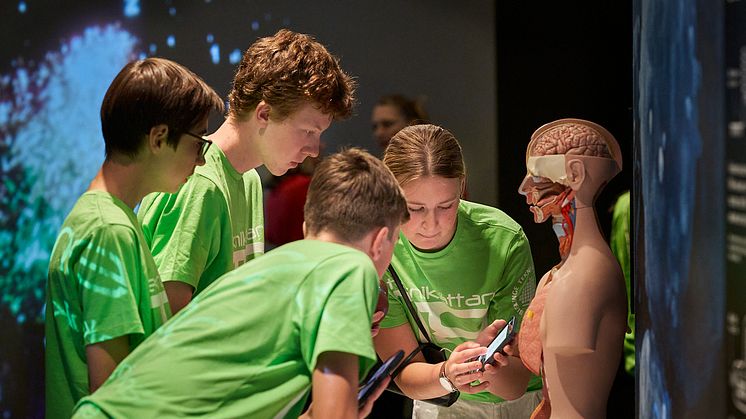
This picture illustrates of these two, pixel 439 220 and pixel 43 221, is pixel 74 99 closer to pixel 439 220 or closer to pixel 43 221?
pixel 43 221

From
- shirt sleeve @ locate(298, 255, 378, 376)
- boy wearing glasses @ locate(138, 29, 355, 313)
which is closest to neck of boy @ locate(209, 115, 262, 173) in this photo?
Answer: boy wearing glasses @ locate(138, 29, 355, 313)

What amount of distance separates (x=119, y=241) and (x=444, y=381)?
1.01 m

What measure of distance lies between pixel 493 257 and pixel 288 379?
110 cm

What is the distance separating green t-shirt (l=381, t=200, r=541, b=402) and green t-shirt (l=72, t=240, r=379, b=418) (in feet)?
3.24

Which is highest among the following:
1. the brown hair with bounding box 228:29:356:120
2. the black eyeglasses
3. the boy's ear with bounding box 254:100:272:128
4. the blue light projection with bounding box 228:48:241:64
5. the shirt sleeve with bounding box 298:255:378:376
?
the blue light projection with bounding box 228:48:241:64

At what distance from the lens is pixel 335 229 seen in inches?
77.9

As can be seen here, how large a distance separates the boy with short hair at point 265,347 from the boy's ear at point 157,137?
1.50 feet

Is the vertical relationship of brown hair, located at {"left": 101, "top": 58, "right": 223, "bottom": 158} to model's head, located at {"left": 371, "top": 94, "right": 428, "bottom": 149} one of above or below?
above

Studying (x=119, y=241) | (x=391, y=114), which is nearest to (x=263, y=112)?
(x=119, y=241)

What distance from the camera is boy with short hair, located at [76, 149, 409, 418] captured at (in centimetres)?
180

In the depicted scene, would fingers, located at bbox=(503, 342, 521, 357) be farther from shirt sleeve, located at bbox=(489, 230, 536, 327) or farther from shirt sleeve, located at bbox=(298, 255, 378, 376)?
shirt sleeve, located at bbox=(298, 255, 378, 376)

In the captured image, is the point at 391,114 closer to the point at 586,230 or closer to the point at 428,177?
the point at 428,177

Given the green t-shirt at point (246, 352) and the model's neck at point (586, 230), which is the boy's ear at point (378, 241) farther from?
the model's neck at point (586, 230)

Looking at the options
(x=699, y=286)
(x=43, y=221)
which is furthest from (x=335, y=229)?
(x=43, y=221)
